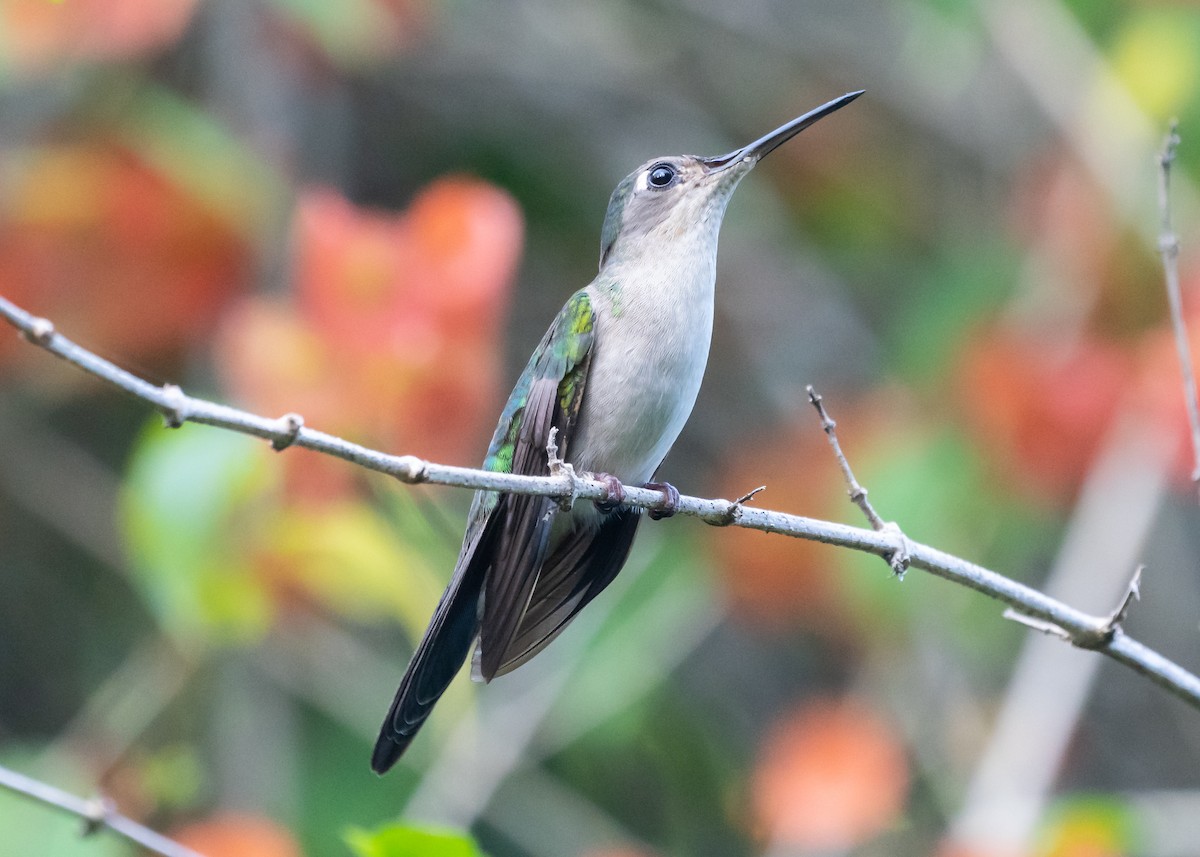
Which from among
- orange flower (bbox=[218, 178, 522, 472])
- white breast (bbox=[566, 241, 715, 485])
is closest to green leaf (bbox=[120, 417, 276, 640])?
orange flower (bbox=[218, 178, 522, 472])

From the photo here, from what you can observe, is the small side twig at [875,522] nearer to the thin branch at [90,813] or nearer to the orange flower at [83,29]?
the thin branch at [90,813]

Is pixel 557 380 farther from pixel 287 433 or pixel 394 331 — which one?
pixel 287 433

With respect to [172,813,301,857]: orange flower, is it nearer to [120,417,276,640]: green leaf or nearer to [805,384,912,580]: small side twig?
[120,417,276,640]: green leaf

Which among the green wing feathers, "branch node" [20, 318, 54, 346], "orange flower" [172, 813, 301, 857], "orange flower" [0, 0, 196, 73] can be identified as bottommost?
"orange flower" [172, 813, 301, 857]

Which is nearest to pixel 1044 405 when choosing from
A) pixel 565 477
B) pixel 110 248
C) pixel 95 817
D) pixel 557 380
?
pixel 557 380

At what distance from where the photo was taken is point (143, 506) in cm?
284

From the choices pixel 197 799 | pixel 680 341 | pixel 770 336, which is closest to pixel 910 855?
pixel 770 336

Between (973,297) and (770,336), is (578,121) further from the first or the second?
(973,297)

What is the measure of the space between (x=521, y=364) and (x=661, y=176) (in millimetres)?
2373

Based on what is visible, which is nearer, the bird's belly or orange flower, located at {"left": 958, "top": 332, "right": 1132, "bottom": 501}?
the bird's belly

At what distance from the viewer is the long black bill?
2725 millimetres

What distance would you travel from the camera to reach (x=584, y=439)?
3.03 metres

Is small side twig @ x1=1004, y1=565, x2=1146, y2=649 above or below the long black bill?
below

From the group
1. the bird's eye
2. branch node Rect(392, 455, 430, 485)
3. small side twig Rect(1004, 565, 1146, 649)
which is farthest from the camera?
the bird's eye
